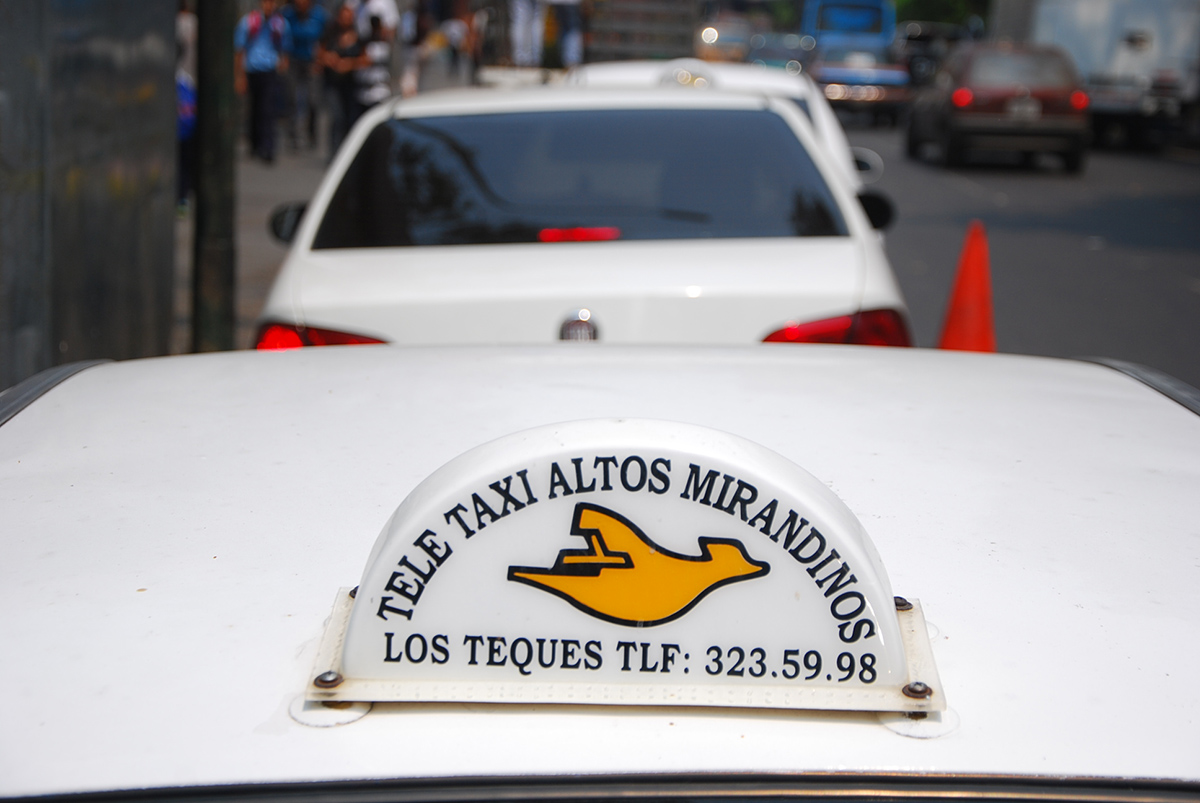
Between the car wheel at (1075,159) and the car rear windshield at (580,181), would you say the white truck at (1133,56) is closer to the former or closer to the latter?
the car wheel at (1075,159)

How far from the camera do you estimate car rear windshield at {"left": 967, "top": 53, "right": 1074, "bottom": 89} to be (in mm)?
18125

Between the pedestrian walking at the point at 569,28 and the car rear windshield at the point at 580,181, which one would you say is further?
the pedestrian walking at the point at 569,28

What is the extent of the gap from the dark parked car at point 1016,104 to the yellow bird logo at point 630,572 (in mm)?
Result: 18265

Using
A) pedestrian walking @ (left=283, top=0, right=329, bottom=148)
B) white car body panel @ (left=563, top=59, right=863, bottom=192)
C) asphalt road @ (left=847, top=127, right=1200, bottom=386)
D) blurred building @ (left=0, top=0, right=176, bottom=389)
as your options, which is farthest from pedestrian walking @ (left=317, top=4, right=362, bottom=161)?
blurred building @ (left=0, top=0, right=176, bottom=389)

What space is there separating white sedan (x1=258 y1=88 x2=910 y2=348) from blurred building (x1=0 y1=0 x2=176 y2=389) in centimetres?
82

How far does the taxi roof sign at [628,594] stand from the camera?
1.13m

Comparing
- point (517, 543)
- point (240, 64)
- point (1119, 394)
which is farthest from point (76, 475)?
point (240, 64)

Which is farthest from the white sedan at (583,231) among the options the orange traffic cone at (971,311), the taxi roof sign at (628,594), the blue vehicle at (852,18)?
the blue vehicle at (852,18)

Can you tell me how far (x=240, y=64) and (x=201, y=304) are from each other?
10.4m

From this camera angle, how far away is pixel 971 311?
5.75 meters

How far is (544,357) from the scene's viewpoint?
2.26m

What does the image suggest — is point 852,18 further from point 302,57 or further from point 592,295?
point 592,295

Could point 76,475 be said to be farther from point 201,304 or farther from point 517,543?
point 201,304

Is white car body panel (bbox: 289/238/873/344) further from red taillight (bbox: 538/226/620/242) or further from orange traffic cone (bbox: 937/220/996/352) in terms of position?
orange traffic cone (bbox: 937/220/996/352)
